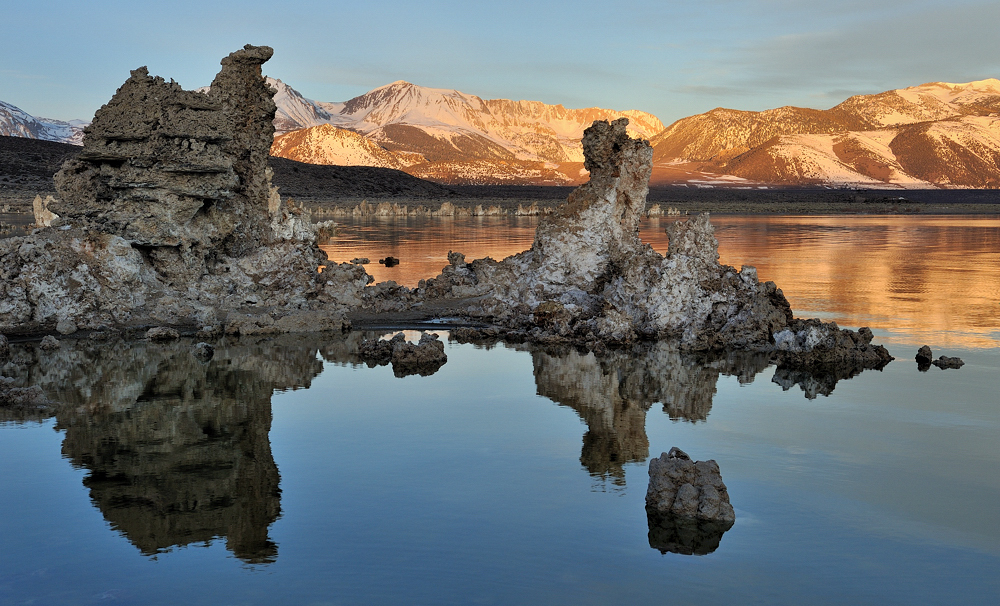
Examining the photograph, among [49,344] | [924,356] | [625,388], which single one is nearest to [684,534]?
[625,388]

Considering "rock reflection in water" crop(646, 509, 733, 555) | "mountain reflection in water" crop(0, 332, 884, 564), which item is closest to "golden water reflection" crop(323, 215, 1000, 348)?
"mountain reflection in water" crop(0, 332, 884, 564)

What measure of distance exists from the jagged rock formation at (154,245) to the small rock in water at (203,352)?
1.74 m

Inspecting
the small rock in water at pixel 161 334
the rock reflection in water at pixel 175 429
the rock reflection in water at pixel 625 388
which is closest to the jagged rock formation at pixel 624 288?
the rock reflection in water at pixel 625 388

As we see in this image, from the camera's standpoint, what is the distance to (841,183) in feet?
632

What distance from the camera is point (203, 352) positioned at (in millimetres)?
14750

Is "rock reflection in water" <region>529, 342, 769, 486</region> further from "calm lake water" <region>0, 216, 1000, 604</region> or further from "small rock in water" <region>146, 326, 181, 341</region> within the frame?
"small rock in water" <region>146, 326, 181, 341</region>

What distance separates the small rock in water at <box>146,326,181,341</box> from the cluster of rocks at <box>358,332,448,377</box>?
10.6 feet

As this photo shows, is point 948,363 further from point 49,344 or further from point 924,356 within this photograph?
point 49,344

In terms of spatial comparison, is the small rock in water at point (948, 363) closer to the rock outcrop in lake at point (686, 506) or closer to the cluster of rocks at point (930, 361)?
the cluster of rocks at point (930, 361)

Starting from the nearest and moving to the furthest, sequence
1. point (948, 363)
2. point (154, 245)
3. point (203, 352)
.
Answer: point (948, 363) → point (203, 352) → point (154, 245)

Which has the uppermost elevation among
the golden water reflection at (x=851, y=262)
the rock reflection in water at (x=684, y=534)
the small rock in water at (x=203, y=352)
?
the golden water reflection at (x=851, y=262)

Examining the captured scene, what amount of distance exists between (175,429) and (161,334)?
5.16 meters

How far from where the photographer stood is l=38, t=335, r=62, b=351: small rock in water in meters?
15.0

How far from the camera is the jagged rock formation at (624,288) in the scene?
52.5 feet
